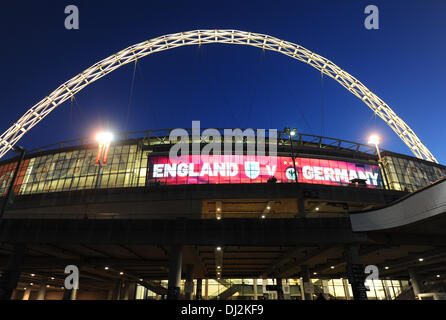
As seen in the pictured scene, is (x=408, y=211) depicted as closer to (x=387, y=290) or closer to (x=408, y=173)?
(x=408, y=173)

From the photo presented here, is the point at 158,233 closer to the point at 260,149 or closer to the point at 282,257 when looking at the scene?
the point at 282,257

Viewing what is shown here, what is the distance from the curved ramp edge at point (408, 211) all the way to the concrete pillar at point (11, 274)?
30098 mm

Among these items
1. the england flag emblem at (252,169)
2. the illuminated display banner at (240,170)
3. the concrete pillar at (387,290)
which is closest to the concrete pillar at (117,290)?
the illuminated display banner at (240,170)

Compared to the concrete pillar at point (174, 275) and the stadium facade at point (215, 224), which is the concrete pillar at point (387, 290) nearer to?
the stadium facade at point (215, 224)

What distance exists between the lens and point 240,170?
51.8 meters

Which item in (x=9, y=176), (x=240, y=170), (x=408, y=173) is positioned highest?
(x=408, y=173)

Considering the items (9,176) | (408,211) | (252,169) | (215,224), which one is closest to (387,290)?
(252,169)

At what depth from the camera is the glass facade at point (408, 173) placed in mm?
59469

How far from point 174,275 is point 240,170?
28.9 m

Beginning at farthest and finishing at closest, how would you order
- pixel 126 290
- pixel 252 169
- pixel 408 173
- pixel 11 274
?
pixel 408 173
pixel 126 290
pixel 252 169
pixel 11 274

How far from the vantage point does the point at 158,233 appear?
2569 cm

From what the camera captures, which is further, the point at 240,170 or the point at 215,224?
the point at 240,170

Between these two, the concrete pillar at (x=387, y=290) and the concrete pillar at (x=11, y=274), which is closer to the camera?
the concrete pillar at (x=11, y=274)
